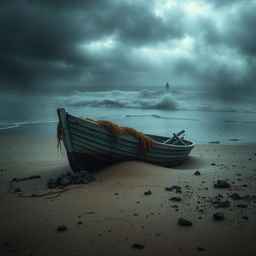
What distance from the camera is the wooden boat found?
655 cm

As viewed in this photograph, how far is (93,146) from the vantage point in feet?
22.2

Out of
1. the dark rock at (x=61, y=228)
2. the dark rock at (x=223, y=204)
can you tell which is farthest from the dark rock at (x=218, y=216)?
the dark rock at (x=61, y=228)

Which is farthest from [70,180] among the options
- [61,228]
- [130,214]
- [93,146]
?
[61,228]

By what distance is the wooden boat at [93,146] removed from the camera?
655cm

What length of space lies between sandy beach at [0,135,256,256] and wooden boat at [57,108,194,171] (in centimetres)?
29

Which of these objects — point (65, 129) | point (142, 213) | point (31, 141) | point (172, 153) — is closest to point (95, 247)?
point (142, 213)

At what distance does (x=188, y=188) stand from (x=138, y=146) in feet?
6.78

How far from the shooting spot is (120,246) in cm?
351

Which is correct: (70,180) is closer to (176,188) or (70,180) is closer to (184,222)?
(176,188)

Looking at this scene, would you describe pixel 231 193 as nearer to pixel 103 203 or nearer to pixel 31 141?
pixel 103 203

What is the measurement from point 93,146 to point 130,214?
8.72 feet

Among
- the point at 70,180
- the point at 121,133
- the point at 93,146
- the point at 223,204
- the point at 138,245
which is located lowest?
the point at 138,245

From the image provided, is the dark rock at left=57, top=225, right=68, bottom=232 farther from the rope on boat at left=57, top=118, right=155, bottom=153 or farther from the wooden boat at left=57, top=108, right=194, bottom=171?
the rope on boat at left=57, top=118, right=155, bottom=153

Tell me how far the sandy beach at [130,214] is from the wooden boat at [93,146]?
0.95 ft
